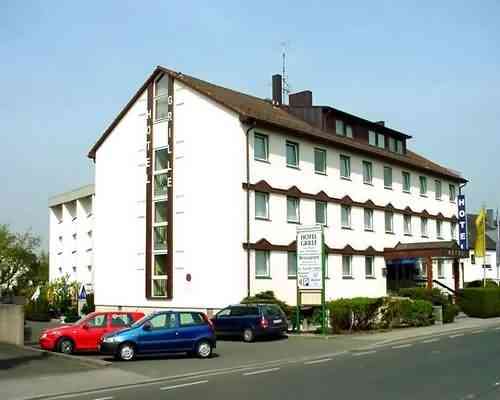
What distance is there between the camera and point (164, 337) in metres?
20.5

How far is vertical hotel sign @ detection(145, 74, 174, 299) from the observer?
119 ft

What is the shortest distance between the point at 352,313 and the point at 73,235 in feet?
121

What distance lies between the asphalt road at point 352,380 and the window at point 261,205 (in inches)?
580

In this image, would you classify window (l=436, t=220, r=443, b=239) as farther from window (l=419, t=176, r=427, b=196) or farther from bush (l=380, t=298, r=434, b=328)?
bush (l=380, t=298, r=434, b=328)

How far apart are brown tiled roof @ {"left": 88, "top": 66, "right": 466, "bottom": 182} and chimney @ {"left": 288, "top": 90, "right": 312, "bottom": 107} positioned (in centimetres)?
212

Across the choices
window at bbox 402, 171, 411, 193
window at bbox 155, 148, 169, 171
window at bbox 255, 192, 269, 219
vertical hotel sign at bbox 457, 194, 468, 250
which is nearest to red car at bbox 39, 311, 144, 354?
window at bbox 255, 192, 269, 219

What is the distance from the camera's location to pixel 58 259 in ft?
207

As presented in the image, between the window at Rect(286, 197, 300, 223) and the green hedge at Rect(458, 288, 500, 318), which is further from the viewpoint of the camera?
the green hedge at Rect(458, 288, 500, 318)

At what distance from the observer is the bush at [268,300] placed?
31828mm

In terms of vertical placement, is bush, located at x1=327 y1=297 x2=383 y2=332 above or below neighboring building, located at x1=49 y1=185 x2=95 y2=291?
below

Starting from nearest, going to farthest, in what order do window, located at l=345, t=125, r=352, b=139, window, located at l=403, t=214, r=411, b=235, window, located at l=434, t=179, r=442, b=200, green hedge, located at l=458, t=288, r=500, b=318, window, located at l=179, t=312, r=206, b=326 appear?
window, located at l=179, t=312, r=206, b=326
green hedge, located at l=458, t=288, r=500, b=318
window, located at l=345, t=125, r=352, b=139
window, located at l=403, t=214, r=411, b=235
window, located at l=434, t=179, r=442, b=200

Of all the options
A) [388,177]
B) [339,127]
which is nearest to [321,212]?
[339,127]

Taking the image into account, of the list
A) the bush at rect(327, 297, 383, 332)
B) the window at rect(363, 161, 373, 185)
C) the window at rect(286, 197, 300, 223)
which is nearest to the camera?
the bush at rect(327, 297, 383, 332)

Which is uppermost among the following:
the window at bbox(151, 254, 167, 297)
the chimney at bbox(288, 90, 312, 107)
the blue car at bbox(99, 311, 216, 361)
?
the chimney at bbox(288, 90, 312, 107)
